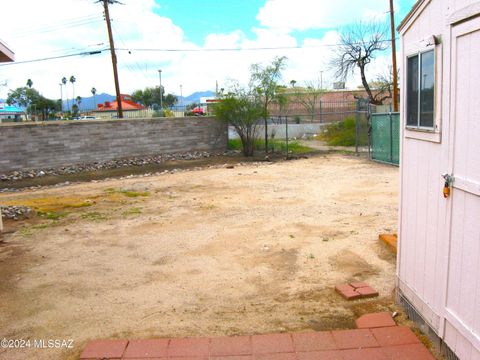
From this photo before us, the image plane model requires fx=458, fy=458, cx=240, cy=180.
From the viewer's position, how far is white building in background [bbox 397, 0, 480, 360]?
272 cm

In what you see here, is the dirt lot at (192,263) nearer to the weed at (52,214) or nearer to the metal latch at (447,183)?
the weed at (52,214)

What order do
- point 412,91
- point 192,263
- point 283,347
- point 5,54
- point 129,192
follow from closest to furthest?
point 283,347
point 412,91
point 192,263
point 5,54
point 129,192

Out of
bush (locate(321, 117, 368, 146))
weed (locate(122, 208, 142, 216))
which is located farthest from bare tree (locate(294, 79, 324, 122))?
weed (locate(122, 208, 142, 216))

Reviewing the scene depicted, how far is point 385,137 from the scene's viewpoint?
1477 cm

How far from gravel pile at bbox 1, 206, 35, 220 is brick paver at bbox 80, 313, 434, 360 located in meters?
5.71

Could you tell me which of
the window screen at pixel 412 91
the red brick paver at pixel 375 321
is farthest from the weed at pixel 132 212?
the window screen at pixel 412 91

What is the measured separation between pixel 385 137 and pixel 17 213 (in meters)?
11.0

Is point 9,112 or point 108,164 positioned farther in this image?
point 9,112

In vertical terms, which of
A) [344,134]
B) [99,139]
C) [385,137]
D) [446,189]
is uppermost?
[446,189]

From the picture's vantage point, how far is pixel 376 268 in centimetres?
512

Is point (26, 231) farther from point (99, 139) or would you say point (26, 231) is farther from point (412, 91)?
point (99, 139)

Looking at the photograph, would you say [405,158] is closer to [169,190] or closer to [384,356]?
[384,356]

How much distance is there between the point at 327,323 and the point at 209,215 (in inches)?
181

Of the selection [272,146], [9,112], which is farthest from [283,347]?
[9,112]
